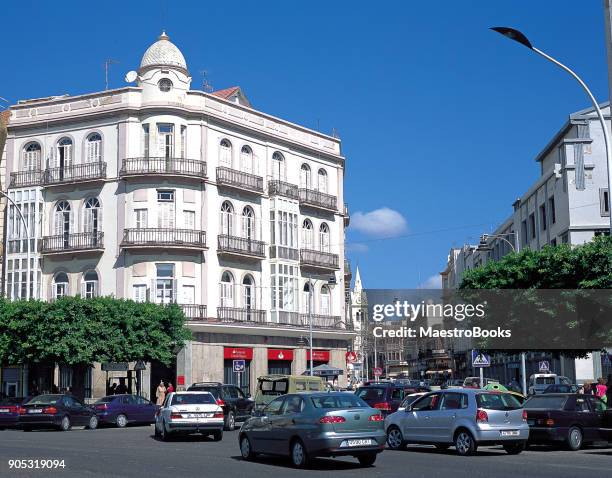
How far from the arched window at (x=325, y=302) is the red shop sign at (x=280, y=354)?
4.22m

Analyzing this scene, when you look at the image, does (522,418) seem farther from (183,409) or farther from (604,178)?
(604,178)

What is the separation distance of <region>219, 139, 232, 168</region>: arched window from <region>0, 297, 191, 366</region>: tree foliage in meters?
11.8

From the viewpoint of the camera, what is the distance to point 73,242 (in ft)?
164

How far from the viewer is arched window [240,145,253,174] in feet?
174

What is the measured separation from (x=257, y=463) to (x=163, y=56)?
118 ft

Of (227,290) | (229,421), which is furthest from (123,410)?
(227,290)

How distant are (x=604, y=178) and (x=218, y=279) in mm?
23587

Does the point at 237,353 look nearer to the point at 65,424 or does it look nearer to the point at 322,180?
the point at 322,180

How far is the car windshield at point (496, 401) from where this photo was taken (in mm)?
19750

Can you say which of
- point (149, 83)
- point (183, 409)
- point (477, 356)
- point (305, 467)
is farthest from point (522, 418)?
point (149, 83)

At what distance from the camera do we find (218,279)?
50438 millimetres

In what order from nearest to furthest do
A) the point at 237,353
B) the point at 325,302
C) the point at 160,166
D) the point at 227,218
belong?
the point at 160,166 → the point at 237,353 → the point at 227,218 → the point at 325,302

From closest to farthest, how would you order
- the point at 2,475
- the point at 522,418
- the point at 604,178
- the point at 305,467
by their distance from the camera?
the point at 2,475 → the point at 305,467 → the point at 522,418 → the point at 604,178

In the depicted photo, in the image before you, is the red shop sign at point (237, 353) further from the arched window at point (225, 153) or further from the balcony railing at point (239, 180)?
the arched window at point (225, 153)
